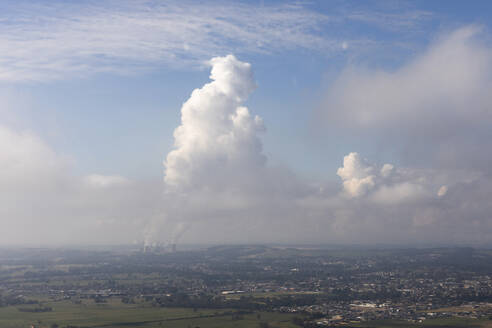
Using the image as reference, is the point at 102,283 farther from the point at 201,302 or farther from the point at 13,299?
the point at 201,302

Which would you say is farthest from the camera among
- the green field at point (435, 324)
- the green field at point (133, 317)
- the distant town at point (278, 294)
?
the distant town at point (278, 294)

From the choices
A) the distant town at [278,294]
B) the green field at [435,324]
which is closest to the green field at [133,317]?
the distant town at [278,294]

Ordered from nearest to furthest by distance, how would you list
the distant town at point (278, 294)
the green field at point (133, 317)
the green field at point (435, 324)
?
the green field at point (435, 324) < the green field at point (133, 317) < the distant town at point (278, 294)

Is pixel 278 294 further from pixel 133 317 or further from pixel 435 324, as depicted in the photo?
pixel 435 324

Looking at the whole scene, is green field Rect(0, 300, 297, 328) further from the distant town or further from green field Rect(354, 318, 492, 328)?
green field Rect(354, 318, 492, 328)

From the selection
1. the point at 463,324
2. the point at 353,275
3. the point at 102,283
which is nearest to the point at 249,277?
the point at 353,275

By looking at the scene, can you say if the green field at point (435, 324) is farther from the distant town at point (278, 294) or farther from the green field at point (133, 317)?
the green field at point (133, 317)

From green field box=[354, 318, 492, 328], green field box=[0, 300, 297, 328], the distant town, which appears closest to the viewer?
green field box=[354, 318, 492, 328]

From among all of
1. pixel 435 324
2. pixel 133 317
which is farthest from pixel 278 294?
pixel 435 324

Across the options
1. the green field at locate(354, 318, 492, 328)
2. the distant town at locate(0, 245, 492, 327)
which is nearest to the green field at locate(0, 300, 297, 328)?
the distant town at locate(0, 245, 492, 327)

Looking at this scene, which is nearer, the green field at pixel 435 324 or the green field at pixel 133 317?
the green field at pixel 435 324
